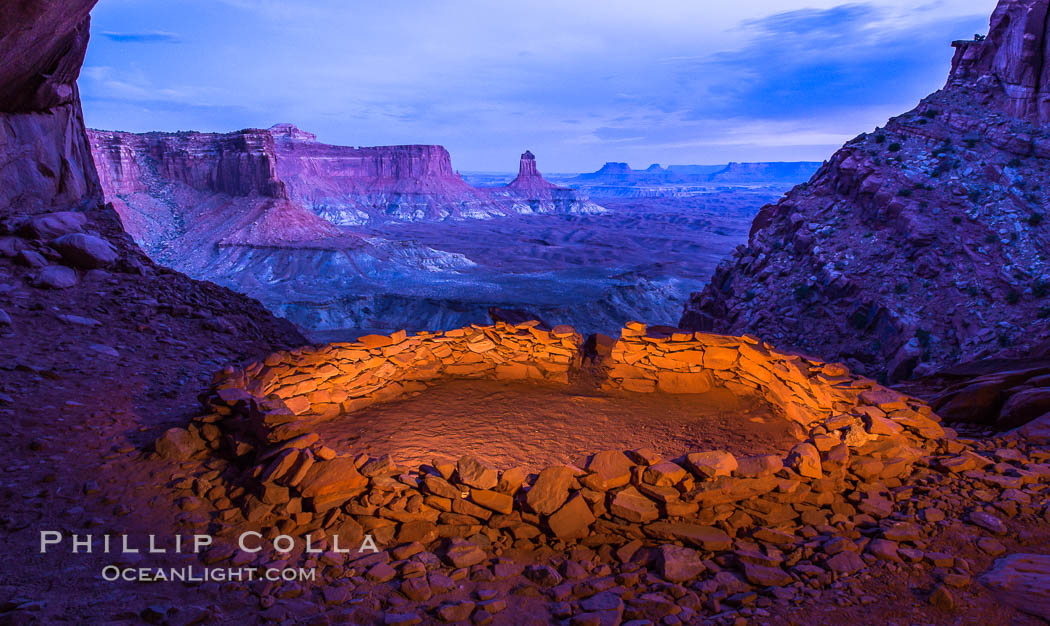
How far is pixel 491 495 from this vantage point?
474 centimetres

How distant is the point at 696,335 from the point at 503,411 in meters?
3.76

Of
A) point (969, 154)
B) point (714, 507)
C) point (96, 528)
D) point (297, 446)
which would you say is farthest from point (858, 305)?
point (96, 528)

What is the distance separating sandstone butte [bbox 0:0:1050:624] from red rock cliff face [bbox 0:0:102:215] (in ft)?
5.35

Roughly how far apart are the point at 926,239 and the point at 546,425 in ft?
67.0

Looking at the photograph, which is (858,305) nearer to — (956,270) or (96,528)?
(956,270)

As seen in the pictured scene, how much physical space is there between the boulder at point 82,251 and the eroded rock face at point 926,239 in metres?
22.4

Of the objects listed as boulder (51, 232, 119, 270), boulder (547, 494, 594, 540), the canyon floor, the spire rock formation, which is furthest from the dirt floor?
the spire rock formation

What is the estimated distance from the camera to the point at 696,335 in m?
9.44

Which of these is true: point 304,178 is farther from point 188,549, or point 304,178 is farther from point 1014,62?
point 188,549

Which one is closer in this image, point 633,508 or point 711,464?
point 633,508

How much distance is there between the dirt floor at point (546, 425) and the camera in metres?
6.86

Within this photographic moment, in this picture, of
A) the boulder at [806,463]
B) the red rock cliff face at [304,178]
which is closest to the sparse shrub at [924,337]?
the boulder at [806,463]

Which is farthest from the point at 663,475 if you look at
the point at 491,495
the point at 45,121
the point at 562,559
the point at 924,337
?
the point at 45,121

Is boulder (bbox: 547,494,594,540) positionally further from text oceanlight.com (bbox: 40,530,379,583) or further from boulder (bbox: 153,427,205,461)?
boulder (bbox: 153,427,205,461)
